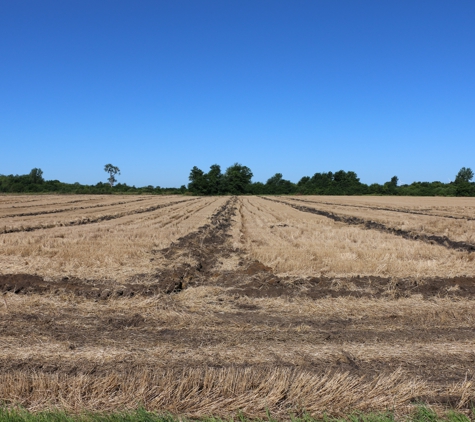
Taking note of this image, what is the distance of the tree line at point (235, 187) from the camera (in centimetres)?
10800

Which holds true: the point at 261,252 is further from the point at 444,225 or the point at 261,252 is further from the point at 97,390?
the point at 444,225

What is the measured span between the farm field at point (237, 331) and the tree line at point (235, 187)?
103865 mm

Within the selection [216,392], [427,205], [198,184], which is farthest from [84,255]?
[198,184]

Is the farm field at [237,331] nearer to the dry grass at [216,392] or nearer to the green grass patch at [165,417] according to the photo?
the dry grass at [216,392]

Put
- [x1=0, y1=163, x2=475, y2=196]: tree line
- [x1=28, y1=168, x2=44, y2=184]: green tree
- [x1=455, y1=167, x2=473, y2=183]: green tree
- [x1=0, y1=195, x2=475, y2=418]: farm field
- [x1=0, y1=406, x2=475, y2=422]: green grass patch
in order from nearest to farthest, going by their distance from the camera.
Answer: [x1=0, y1=406, x2=475, y2=422]: green grass patch < [x1=0, y1=195, x2=475, y2=418]: farm field < [x1=0, y1=163, x2=475, y2=196]: tree line < [x1=28, y1=168, x2=44, y2=184]: green tree < [x1=455, y1=167, x2=473, y2=183]: green tree

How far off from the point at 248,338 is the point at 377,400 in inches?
87.6

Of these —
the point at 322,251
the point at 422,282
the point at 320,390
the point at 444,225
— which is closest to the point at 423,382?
the point at 320,390

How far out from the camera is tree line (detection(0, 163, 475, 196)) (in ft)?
354

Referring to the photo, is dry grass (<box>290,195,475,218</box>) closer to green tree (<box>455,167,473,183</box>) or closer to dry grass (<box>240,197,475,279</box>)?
dry grass (<box>240,197,475,279</box>)

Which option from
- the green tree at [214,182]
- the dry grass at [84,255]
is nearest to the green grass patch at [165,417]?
the dry grass at [84,255]

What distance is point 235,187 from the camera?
13562 cm

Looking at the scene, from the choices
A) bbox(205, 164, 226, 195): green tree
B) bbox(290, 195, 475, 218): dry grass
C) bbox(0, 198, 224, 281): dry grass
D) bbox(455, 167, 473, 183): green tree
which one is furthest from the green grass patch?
bbox(455, 167, 473, 183): green tree

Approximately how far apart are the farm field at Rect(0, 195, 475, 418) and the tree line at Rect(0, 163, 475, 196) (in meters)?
104

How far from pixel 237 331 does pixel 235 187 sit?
129555mm
